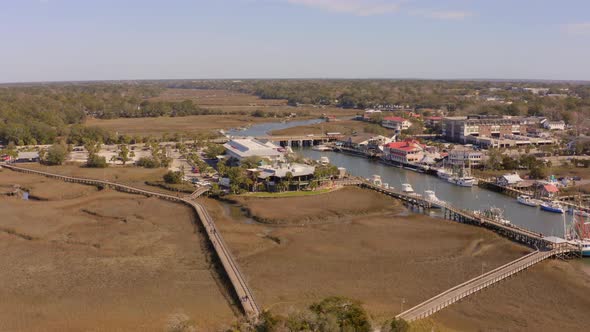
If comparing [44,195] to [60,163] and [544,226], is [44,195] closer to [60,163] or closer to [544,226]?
[60,163]

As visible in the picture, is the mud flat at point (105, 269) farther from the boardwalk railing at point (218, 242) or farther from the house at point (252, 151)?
the house at point (252, 151)

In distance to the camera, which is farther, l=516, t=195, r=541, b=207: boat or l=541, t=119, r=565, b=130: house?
l=541, t=119, r=565, b=130: house

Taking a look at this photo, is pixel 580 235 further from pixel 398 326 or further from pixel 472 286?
pixel 398 326

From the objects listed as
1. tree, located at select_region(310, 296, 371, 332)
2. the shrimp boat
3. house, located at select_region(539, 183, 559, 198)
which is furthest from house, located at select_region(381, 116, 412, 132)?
tree, located at select_region(310, 296, 371, 332)

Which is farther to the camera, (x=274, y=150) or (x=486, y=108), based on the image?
(x=486, y=108)

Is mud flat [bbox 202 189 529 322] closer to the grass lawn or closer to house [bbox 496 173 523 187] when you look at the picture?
the grass lawn

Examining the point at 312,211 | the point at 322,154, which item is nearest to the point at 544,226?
the point at 312,211
